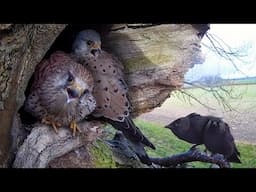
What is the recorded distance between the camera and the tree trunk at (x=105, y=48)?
5.80 feet

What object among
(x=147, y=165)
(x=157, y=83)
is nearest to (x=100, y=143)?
(x=147, y=165)

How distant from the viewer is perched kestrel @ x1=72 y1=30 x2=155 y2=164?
7.02 feet

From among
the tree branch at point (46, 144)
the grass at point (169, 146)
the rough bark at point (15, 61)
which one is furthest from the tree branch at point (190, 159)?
the rough bark at point (15, 61)

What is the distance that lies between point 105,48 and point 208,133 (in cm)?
69

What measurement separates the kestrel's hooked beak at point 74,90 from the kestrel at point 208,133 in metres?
0.51

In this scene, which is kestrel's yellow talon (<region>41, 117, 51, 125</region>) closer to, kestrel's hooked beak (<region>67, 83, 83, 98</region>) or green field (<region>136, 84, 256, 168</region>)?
kestrel's hooked beak (<region>67, 83, 83, 98</region>)

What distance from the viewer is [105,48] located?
7.48ft

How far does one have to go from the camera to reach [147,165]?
86.9 inches

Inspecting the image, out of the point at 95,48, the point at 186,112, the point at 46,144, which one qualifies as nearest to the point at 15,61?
the point at 46,144

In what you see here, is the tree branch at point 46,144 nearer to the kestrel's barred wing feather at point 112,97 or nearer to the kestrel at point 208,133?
the kestrel's barred wing feather at point 112,97

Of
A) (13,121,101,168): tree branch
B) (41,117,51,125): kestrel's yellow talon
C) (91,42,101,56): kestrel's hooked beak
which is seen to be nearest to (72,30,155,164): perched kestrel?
(91,42,101,56): kestrel's hooked beak
